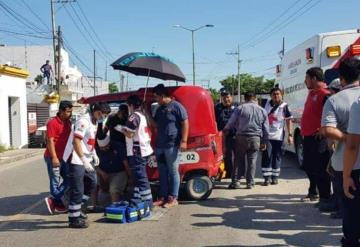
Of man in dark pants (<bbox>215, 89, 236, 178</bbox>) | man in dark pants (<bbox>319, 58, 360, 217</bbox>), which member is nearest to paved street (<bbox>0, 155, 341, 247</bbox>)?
man in dark pants (<bbox>215, 89, 236, 178</bbox>)

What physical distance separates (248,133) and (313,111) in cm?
209

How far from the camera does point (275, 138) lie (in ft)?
32.7

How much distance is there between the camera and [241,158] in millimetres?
9453

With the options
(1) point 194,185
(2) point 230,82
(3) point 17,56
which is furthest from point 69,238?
(2) point 230,82

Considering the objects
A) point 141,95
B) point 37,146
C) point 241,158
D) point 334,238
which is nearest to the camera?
point 334,238

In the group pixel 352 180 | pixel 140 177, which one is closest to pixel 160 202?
pixel 140 177

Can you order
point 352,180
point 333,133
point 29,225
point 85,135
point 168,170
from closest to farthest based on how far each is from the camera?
point 352,180
point 333,133
point 85,135
point 29,225
point 168,170

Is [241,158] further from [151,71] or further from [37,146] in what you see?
[37,146]

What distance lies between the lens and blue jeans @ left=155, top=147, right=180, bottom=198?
25.4 feet

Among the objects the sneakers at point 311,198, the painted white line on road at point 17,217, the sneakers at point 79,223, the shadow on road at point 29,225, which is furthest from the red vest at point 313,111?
the painted white line on road at point 17,217

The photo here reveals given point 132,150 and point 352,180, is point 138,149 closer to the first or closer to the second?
point 132,150

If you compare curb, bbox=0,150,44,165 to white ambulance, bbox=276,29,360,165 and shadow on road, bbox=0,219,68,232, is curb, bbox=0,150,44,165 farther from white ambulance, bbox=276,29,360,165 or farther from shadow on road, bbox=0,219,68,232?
shadow on road, bbox=0,219,68,232

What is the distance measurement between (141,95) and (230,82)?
3239 inches

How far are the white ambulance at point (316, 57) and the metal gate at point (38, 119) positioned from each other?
46.8 ft
